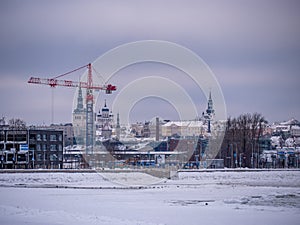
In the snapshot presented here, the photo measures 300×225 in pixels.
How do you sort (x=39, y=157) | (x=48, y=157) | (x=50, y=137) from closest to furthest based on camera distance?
(x=39, y=157)
(x=48, y=157)
(x=50, y=137)

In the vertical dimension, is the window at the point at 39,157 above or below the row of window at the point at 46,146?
below

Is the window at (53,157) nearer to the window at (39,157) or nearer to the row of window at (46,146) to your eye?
the row of window at (46,146)

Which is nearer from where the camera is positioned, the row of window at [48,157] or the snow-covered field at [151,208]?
the snow-covered field at [151,208]

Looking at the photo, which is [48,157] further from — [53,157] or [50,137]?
[50,137]

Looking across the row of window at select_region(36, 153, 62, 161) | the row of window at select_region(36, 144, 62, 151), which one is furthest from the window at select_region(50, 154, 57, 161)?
the row of window at select_region(36, 144, 62, 151)

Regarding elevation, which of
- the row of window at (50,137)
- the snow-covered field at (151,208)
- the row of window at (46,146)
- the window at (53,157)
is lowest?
the window at (53,157)

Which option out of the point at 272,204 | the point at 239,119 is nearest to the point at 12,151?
the point at 239,119

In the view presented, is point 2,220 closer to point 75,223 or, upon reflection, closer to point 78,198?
point 75,223

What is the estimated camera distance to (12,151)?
417ft

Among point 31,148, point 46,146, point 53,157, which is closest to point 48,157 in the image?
point 53,157

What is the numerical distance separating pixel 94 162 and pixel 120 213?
352ft

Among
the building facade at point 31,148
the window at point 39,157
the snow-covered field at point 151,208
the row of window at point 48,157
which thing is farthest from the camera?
the row of window at point 48,157

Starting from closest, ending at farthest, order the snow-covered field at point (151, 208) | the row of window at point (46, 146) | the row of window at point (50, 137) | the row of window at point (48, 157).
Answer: the snow-covered field at point (151, 208), the row of window at point (48, 157), the row of window at point (46, 146), the row of window at point (50, 137)

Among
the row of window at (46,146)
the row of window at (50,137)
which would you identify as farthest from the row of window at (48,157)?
the row of window at (50,137)
